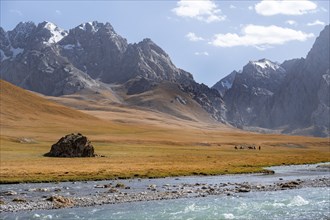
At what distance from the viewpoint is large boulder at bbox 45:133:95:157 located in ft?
339

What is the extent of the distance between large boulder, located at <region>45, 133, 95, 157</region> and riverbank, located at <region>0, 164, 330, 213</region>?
139 feet

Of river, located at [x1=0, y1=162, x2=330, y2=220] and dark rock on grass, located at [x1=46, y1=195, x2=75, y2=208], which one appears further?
dark rock on grass, located at [x1=46, y1=195, x2=75, y2=208]

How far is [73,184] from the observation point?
57.8 metres

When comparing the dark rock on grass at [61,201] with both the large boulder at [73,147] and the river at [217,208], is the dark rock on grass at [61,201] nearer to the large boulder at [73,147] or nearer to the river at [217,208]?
the river at [217,208]

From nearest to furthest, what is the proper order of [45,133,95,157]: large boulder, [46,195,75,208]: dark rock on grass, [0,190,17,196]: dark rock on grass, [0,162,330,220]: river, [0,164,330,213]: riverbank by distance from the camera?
[0,162,330,220]: river, [46,195,75,208]: dark rock on grass, [0,164,330,213]: riverbank, [0,190,17,196]: dark rock on grass, [45,133,95,157]: large boulder

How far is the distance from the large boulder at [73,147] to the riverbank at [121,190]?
42469 millimetres

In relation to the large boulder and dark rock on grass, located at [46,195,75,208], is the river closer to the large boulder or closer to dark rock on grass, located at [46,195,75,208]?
dark rock on grass, located at [46,195,75,208]

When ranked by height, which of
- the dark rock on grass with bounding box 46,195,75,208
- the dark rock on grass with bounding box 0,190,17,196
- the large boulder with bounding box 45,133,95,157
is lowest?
the dark rock on grass with bounding box 0,190,17,196

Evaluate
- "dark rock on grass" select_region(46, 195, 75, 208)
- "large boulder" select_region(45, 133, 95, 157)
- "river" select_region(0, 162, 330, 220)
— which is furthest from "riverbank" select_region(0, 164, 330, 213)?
"large boulder" select_region(45, 133, 95, 157)

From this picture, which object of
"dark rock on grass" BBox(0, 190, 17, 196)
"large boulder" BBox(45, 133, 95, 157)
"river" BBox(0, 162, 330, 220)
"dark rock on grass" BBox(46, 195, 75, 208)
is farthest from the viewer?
"large boulder" BBox(45, 133, 95, 157)

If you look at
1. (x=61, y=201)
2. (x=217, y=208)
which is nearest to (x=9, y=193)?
(x=61, y=201)

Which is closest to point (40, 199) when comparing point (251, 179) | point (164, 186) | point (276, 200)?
point (164, 186)

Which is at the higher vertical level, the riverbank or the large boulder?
the large boulder

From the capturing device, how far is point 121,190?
52.4 meters
